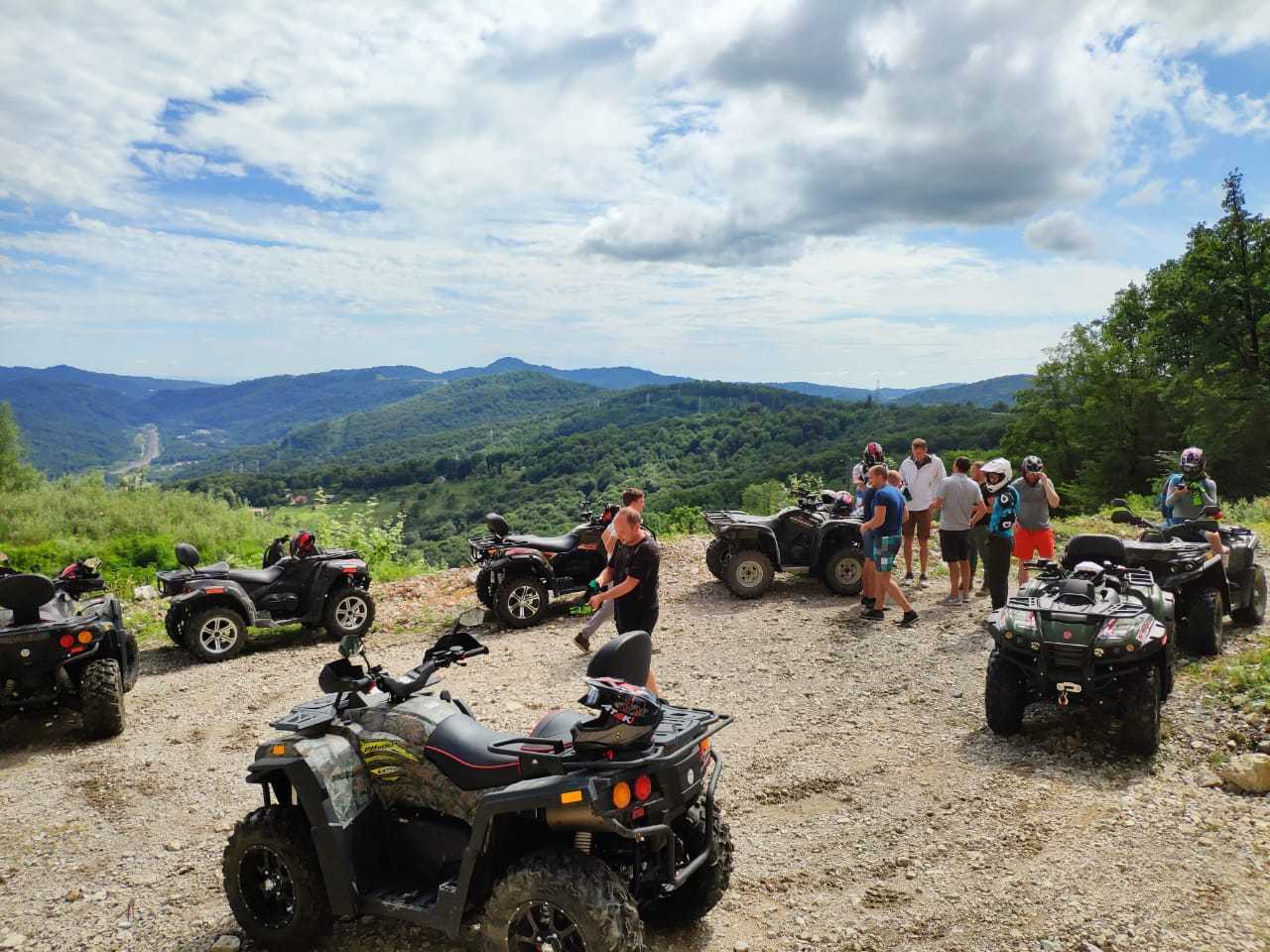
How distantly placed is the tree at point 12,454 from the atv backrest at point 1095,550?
128 ft

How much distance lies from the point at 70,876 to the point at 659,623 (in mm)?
6632

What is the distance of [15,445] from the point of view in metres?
42.2

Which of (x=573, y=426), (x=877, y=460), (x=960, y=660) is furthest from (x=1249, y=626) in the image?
(x=573, y=426)

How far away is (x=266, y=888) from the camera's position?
152 inches

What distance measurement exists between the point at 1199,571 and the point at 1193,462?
56.0 inches

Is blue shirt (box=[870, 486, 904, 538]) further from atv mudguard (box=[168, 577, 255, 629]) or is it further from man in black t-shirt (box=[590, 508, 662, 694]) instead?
atv mudguard (box=[168, 577, 255, 629])

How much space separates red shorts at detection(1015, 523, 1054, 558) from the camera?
367 inches

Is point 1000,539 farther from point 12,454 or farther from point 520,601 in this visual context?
point 12,454

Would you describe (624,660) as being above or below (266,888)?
above

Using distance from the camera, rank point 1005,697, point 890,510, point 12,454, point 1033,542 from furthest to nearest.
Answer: point 12,454 < point 1033,542 < point 890,510 < point 1005,697

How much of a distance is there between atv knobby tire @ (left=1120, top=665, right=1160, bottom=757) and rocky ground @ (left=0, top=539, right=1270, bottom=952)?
0.13 metres

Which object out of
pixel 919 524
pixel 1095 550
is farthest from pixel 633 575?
pixel 919 524

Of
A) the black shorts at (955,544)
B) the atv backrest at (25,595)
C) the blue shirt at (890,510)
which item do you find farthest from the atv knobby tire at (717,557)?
the atv backrest at (25,595)

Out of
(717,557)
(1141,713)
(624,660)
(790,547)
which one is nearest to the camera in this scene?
(624,660)
